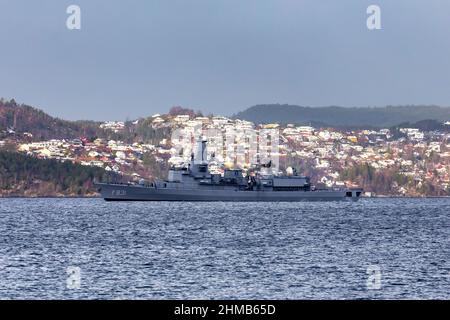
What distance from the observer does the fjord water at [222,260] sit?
51.0 metres

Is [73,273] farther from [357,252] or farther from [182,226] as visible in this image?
[182,226]

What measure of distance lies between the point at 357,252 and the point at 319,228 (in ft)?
99.7

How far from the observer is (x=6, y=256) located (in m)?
69.6

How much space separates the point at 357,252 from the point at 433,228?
3842 centimetres

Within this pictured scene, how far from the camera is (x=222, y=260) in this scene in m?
67.1

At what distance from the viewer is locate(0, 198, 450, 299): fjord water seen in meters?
51.0

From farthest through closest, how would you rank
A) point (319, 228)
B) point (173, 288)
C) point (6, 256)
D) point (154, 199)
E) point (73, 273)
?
point (154, 199) < point (319, 228) < point (6, 256) < point (73, 273) < point (173, 288)
